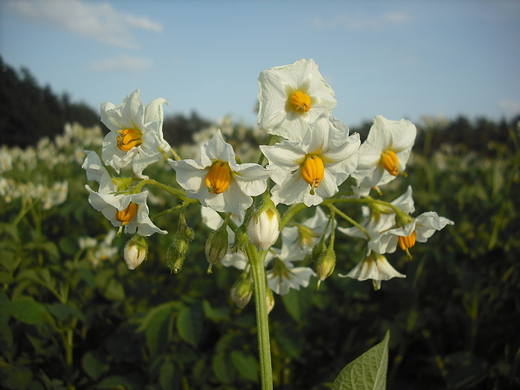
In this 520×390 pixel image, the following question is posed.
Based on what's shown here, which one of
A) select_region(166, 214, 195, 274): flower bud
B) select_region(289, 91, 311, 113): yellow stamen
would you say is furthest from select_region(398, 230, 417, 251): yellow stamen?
select_region(166, 214, 195, 274): flower bud

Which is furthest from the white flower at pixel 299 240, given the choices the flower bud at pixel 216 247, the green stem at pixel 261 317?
the flower bud at pixel 216 247

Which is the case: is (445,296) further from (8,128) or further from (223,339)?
(8,128)

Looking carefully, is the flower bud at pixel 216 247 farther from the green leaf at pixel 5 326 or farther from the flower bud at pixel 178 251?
the green leaf at pixel 5 326

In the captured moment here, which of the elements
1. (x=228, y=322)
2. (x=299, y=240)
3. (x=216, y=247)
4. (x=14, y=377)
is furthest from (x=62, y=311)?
(x=299, y=240)

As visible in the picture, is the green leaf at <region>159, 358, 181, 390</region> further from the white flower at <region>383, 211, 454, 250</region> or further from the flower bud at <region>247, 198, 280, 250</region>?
the white flower at <region>383, 211, 454, 250</region>

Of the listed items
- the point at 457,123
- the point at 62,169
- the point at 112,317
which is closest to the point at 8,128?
the point at 62,169

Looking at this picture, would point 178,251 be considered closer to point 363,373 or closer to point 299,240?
point 299,240

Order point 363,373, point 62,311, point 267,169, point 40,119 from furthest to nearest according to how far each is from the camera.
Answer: point 40,119 → point 62,311 → point 363,373 → point 267,169
